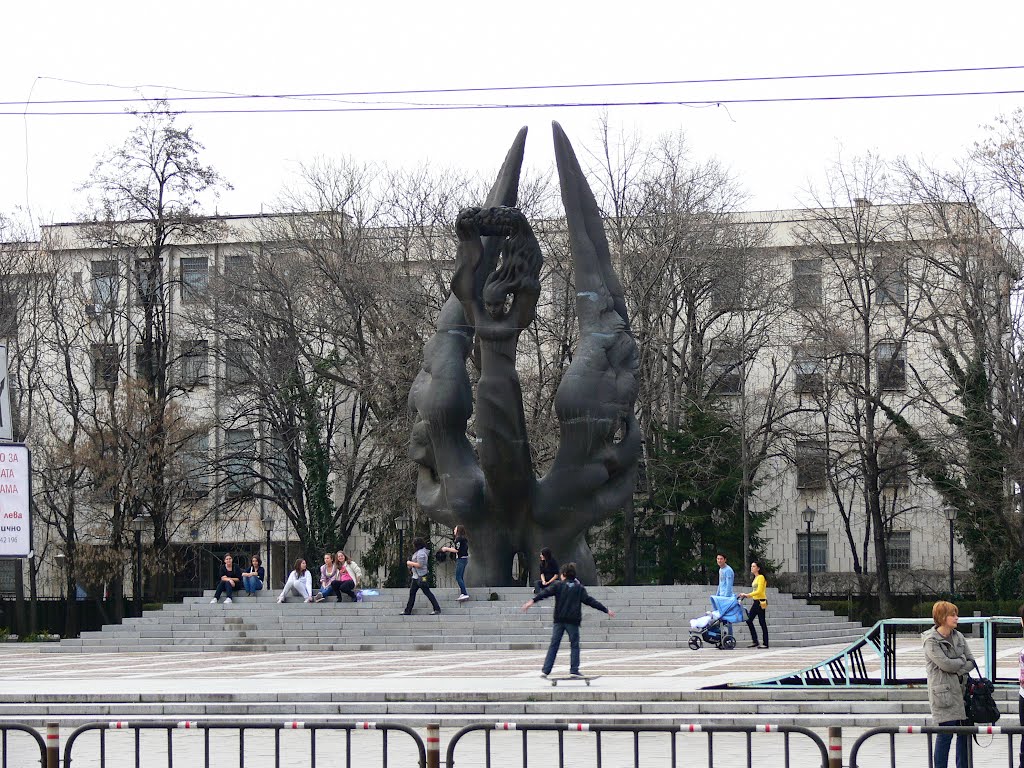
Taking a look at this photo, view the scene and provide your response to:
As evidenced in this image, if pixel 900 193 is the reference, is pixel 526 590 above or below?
below

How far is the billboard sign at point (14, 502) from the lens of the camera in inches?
375

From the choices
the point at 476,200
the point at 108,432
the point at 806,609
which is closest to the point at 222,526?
the point at 108,432

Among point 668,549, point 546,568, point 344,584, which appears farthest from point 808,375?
point 546,568

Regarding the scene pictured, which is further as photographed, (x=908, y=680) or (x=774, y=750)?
(x=908, y=680)

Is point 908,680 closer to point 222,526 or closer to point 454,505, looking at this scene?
point 454,505

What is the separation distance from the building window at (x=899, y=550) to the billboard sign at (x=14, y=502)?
50.6 metres

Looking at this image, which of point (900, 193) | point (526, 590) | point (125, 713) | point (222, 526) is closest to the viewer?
point (125, 713)

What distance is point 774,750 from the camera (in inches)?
536

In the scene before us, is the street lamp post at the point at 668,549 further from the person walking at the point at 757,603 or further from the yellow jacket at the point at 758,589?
the yellow jacket at the point at 758,589

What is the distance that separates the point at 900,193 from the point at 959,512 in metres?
9.42

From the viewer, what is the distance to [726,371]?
51156 mm

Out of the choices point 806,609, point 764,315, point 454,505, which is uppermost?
point 764,315

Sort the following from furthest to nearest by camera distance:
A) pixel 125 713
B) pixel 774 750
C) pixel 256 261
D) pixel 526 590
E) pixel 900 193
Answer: pixel 256 261
pixel 900 193
pixel 526 590
pixel 125 713
pixel 774 750

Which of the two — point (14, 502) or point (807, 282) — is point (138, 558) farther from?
point (14, 502)
